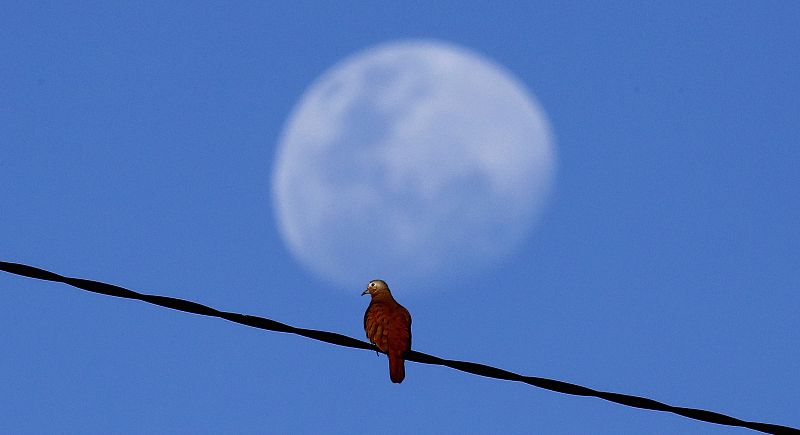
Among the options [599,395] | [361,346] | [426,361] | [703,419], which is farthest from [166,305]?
[703,419]

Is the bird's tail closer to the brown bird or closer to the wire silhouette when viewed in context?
the brown bird

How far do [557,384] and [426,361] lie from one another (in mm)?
994

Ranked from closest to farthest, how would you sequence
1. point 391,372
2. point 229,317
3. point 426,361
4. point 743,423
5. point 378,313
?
1. point 229,317
2. point 743,423
3. point 426,361
4. point 391,372
5. point 378,313

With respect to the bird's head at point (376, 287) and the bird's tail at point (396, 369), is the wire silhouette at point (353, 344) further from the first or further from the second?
the bird's head at point (376, 287)

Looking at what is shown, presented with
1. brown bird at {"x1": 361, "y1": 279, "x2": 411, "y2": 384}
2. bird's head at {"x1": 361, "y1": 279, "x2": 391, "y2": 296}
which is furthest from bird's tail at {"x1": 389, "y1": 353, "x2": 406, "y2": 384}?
bird's head at {"x1": 361, "y1": 279, "x2": 391, "y2": 296}

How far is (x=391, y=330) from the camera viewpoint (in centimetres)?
988

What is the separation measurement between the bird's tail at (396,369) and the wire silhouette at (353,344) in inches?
100

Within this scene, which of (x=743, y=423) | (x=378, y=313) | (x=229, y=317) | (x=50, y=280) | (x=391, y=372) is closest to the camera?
(x=50, y=280)

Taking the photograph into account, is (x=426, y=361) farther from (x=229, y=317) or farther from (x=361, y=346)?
(x=229, y=317)

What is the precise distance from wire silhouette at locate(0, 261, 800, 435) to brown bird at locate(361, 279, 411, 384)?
105 inches

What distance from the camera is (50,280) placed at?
18.0 ft

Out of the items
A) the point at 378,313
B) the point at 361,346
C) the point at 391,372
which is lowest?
the point at 361,346

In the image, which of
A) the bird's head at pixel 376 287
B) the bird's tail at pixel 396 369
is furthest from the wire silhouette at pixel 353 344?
the bird's head at pixel 376 287

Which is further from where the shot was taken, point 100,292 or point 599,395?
point 599,395
